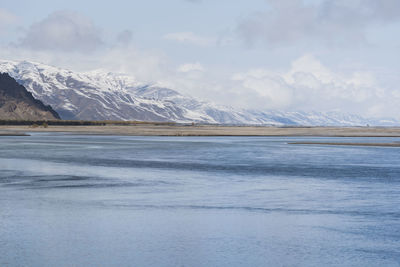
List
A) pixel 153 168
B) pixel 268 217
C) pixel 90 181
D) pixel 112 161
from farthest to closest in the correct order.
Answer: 1. pixel 112 161
2. pixel 153 168
3. pixel 90 181
4. pixel 268 217

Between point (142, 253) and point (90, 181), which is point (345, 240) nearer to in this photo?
point (142, 253)

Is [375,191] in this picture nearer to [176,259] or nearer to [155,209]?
[155,209]

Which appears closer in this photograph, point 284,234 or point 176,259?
point 176,259

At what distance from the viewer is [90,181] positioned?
39312mm

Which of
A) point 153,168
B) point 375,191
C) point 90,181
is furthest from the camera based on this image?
point 153,168

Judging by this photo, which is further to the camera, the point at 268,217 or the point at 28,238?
the point at 268,217

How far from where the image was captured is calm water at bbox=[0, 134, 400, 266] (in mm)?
19141

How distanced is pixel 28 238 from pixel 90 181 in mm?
18219

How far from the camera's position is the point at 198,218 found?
25453mm

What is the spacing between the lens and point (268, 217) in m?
25.8

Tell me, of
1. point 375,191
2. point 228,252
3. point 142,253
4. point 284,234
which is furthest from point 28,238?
point 375,191

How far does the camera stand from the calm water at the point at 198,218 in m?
19.1

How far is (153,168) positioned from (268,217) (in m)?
25.2

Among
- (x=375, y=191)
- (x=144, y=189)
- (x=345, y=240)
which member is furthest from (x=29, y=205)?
(x=375, y=191)
